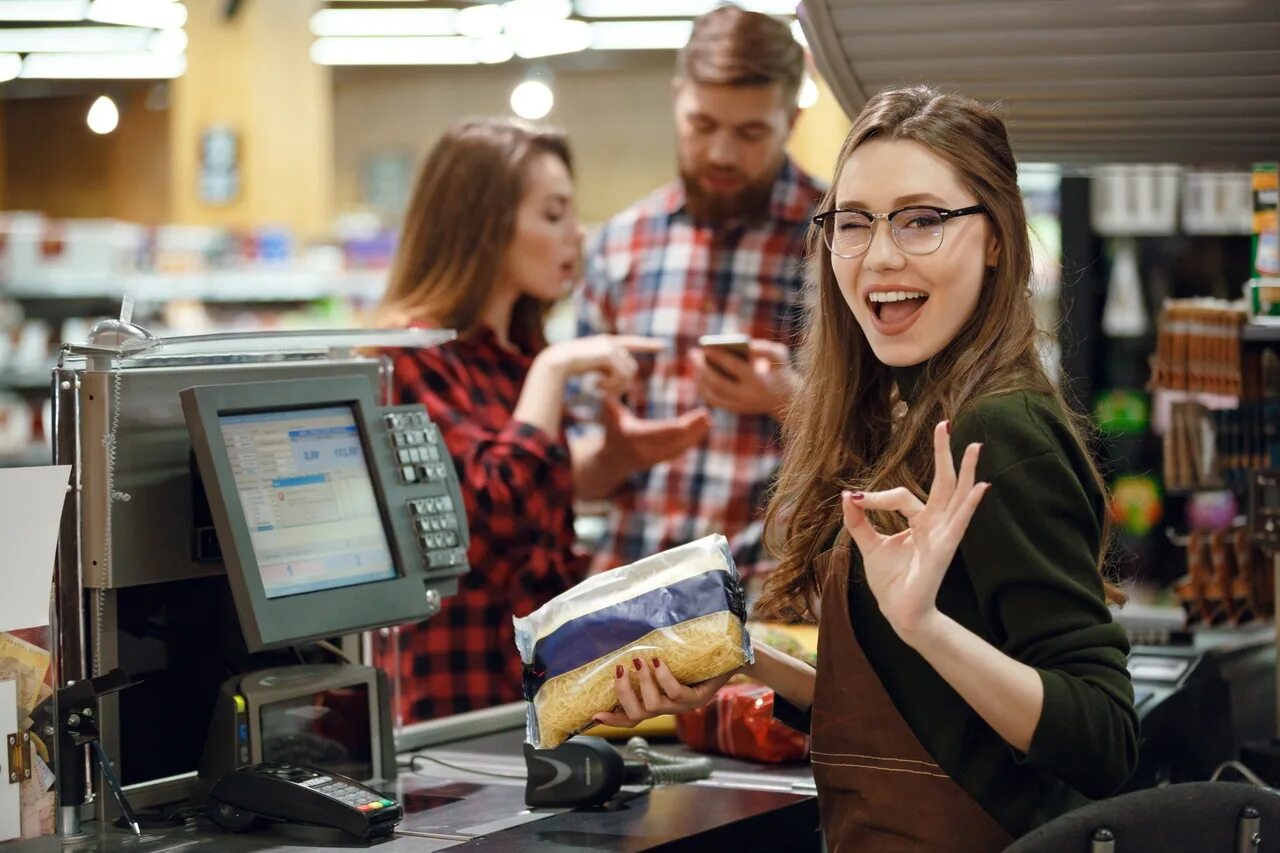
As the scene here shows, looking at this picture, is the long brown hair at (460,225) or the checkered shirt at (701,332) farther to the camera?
the checkered shirt at (701,332)

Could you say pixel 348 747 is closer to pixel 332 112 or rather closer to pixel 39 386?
pixel 39 386

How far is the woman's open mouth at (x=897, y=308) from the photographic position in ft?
5.49

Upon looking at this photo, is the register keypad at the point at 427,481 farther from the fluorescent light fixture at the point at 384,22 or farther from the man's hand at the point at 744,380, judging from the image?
the fluorescent light fixture at the point at 384,22

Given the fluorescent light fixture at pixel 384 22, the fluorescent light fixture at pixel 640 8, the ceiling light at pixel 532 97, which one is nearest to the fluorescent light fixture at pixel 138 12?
the fluorescent light fixture at pixel 384 22

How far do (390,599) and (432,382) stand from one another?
105 cm

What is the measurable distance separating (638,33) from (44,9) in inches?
131

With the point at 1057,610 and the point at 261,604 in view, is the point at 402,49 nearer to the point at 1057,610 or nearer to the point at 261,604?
the point at 261,604

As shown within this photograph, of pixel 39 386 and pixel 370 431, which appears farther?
pixel 39 386

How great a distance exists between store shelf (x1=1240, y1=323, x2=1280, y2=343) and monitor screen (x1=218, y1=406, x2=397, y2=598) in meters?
1.54

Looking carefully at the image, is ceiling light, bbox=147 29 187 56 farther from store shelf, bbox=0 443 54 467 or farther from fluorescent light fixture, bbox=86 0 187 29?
store shelf, bbox=0 443 54 467

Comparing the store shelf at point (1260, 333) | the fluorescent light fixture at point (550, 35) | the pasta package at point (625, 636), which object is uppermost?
the fluorescent light fixture at point (550, 35)

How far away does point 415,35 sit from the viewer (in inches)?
385

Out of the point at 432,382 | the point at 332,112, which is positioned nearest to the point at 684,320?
the point at 432,382

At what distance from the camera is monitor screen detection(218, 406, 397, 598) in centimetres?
191
